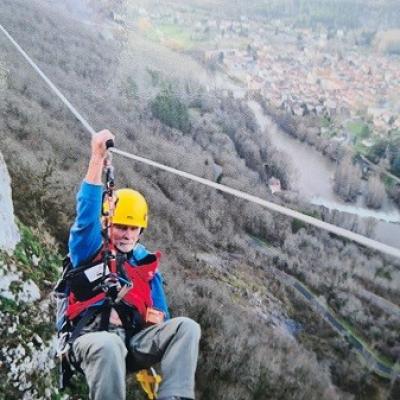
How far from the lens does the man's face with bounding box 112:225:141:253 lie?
343 cm

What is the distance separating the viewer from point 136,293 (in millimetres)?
3320

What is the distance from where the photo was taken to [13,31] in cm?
3047

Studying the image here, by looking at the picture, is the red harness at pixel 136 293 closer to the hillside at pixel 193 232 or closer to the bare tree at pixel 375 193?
the hillside at pixel 193 232

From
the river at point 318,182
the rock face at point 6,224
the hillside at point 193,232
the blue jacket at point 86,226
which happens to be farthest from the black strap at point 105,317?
the river at point 318,182

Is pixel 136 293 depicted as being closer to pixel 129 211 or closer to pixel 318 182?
pixel 129 211

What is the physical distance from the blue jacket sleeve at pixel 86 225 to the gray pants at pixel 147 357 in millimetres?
476

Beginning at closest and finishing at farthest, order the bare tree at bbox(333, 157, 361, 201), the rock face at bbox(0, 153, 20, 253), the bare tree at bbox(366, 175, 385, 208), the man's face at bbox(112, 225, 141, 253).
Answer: the man's face at bbox(112, 225, 141, 253), the rock face at bbox(0, 153, 20, 253), the bare tree at bbox(366, 175, 385, 208), the bare tree at bbox(333, 157, 361, 201)

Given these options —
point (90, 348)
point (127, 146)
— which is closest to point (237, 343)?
point (90, 348)

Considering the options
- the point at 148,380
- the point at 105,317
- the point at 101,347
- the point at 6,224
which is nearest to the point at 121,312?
the point at 105,317

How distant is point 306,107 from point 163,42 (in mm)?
23804

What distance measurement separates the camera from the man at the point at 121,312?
114 inches

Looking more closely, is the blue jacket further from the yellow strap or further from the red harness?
the yellow strap

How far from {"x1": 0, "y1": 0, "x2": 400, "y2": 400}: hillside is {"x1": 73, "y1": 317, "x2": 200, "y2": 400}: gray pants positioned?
1307 mm

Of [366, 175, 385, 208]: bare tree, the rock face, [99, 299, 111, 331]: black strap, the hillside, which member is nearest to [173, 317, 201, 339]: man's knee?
[99, 299, 111, 331]: black strap
